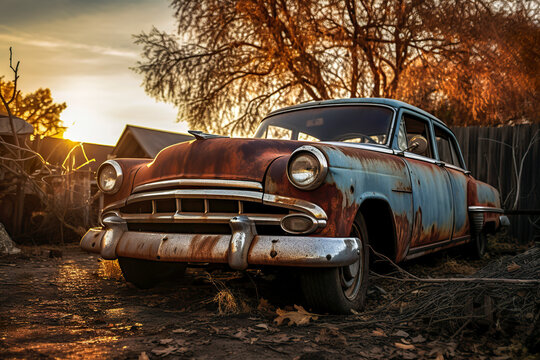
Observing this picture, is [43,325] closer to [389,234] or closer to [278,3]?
[389,234]

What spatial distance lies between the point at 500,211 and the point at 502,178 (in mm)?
2312

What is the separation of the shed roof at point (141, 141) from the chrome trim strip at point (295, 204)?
12948mm

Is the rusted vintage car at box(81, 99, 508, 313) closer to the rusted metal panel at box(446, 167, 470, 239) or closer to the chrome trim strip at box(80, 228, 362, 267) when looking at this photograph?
the chrome trim strip at box(80, 228, 362, 267)

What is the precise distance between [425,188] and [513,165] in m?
4.93

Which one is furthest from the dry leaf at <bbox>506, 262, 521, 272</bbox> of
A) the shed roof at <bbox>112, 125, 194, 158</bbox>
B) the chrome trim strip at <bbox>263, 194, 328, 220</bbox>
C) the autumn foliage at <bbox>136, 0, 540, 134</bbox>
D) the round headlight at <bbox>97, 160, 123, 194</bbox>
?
the shed roof at <bbox>112, 125, 194, 158</bbox>

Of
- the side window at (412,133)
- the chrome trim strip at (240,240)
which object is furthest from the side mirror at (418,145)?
the chrome trim strip at (240,240)

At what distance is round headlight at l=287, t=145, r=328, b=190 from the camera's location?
8.97 ft

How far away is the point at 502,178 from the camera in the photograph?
828cm

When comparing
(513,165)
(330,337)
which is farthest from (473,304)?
(513,165)

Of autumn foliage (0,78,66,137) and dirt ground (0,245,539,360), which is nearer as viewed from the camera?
dirt ground (0,245,539,360)

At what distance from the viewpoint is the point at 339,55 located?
40.8 ft

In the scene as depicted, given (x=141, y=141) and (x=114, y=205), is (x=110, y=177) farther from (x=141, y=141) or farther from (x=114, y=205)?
(x=141, y=141)

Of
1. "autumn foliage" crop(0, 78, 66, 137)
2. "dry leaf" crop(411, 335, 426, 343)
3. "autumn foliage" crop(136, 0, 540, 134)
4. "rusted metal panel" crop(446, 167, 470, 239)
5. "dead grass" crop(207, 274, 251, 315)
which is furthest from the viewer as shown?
"autumn foliage" crop(0, 78, 66, 137)

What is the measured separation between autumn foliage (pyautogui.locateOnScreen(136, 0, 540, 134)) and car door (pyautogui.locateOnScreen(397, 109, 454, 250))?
7.48 m
